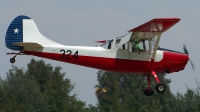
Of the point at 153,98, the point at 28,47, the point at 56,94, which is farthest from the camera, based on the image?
the point at 153,98

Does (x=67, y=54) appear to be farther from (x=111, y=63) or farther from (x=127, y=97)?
(x=127, y=97)

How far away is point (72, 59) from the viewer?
80.3 feet

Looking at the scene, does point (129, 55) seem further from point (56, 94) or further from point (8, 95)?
point (8, 95)

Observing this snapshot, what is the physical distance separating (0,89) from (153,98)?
11.8 metres

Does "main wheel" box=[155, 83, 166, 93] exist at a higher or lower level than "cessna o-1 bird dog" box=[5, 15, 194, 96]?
lower

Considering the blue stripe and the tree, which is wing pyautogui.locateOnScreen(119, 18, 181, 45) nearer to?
the blue stripe

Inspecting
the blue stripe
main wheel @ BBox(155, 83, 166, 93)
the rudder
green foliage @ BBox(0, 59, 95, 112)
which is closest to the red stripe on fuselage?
main wheel @ BBox(155, 83, 166, 93)

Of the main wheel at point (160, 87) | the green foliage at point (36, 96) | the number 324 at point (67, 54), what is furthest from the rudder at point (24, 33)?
the green foliage at point (36, 96)

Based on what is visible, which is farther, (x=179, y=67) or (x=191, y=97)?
(x=191, y=97)

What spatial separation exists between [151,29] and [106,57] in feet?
6.48

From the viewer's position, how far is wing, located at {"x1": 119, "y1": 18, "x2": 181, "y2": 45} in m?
23.1

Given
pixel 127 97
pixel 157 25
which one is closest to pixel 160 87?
pixel 157 25

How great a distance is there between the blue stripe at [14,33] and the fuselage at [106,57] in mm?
739

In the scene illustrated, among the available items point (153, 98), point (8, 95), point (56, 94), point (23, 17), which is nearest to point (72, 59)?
point (23, 17)
